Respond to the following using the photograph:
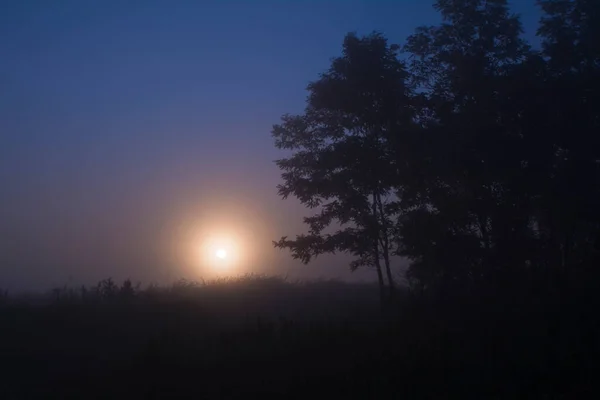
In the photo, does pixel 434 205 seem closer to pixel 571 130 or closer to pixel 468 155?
pixel 468 155

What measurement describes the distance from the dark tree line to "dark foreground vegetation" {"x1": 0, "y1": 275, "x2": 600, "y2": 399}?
1723 millimetres

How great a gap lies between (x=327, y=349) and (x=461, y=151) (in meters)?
8.21

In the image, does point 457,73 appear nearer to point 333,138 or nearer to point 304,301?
point 333,138

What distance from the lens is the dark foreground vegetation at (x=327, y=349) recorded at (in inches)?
450

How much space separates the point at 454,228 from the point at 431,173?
183 centimetres

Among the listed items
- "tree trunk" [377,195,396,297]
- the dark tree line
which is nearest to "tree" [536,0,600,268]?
the dark tree line

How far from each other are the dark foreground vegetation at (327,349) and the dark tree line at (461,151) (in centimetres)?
172

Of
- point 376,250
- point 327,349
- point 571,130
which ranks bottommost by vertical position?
point 327,349

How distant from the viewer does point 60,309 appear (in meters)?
18.5

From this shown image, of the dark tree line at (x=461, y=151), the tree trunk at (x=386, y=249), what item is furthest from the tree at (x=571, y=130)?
the tree trunk at (x=386, y=249)

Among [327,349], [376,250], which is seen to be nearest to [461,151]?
[376,250]

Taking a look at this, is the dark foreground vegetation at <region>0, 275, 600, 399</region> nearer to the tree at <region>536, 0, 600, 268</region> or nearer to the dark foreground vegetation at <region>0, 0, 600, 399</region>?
the dark foreground vegetation at <region>0, 0, 600, 399</region>

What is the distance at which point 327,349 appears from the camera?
13.5 m

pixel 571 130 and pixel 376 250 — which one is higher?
pixel 571 130
